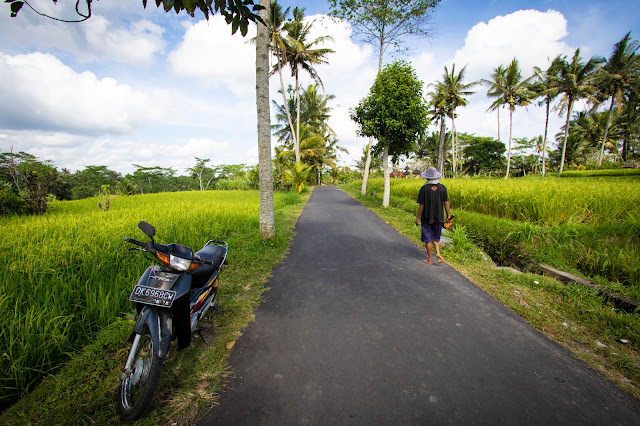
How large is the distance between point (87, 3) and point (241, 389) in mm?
2712

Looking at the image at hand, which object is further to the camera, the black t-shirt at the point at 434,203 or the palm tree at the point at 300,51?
the palm tree at the point at 300,51

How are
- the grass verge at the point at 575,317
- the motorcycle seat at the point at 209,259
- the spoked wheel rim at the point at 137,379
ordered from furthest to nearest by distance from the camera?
the motorcycle seat at the point at 209,259, the grass verge at the point at 575,317, the spoked wheel rim at the point at 137,379

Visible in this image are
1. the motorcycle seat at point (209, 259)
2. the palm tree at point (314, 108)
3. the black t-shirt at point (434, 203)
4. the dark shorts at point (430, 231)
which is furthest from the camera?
the palm tree at point (314, 108)

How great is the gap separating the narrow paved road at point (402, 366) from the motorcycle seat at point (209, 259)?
2.42ft

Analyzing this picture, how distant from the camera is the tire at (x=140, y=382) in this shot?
1.62m

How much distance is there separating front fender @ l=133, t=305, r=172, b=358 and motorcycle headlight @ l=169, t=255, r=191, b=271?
322 millimetres

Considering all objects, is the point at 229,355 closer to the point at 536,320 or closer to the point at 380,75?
the point at 536,320

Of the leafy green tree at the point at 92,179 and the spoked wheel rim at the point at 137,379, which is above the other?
the leafy green tree at the point at 92,179

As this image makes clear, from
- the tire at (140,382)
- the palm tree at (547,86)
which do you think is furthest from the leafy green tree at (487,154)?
the tire at (140,382)

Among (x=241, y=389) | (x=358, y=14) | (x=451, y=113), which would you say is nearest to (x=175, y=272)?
(x=241, y=389)

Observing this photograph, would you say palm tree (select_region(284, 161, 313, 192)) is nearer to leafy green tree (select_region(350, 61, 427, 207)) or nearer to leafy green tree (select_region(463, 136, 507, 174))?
leafy green tree (select_region(350, 61, 427, 207))

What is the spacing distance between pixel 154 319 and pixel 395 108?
994 centimetres

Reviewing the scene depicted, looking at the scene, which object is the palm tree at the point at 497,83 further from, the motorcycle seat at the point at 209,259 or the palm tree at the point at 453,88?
the motorcycle seat at the point at 209,259

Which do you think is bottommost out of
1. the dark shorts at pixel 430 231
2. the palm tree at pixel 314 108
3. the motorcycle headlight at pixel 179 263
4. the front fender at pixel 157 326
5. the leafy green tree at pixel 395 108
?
the front fender at pixel 157 326
